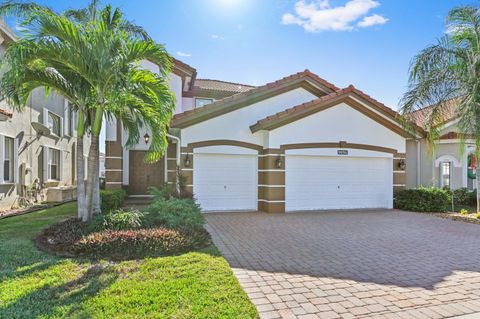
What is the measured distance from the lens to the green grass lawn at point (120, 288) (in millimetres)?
4238

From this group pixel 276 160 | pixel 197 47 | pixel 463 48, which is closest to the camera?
pixel 463 48

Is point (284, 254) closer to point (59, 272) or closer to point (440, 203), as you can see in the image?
point (59, 272)

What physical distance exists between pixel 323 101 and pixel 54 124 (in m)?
16.7

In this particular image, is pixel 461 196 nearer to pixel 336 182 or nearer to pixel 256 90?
pixel 336 182

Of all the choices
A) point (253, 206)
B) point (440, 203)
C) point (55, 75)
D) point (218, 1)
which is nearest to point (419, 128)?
point (440, 203)

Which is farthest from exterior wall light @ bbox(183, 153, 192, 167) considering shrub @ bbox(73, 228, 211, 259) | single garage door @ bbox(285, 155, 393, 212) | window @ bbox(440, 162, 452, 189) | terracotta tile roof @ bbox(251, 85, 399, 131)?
window @ bbox(440, 162, 452, 189)

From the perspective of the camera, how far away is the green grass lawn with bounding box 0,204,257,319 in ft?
13.9

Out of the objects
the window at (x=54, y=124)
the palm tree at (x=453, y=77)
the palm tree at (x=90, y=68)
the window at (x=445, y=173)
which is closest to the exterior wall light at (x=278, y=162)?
the palm tree at (x=90, y=68)

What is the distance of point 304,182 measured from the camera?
1413cm

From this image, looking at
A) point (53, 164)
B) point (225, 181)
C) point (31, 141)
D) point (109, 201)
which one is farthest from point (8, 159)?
point (225, 181)

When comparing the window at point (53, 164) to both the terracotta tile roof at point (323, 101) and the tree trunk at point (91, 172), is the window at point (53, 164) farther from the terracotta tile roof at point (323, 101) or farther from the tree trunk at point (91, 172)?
the terracotta tile roof at point (323, 101)

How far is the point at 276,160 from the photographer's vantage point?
13430 mm

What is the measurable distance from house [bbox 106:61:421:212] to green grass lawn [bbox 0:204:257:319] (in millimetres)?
7092

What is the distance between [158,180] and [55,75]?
333 inches
